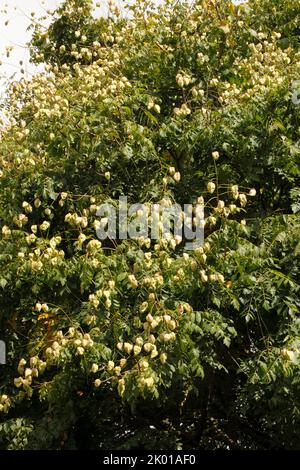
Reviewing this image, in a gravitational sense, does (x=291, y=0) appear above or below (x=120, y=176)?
above

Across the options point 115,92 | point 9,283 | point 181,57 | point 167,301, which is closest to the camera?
point 167,301

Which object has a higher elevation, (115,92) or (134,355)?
(115,92)

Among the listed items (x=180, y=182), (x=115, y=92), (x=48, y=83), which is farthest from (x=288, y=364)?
(x=48, y=83)

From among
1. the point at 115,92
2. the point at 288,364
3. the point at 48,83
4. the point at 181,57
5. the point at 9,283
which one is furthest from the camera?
the point at 48,83

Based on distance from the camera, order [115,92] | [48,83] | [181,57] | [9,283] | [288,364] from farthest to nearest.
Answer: [48,83] < [181,57] < [115,92] < [9,283] < [288,364]

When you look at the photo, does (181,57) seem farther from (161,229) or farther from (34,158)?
(161,229)

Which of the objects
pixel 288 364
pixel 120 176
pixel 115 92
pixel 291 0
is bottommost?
pixel 288 364

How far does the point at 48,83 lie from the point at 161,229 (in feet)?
8.14

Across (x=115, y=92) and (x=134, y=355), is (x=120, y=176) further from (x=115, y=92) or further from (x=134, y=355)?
(x=134, y=355)

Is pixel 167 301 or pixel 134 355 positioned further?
pixel 167 301

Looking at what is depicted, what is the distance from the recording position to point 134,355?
16.2ft
